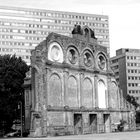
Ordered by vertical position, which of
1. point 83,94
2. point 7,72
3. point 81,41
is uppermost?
point 81,41

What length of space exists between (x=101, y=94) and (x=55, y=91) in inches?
559

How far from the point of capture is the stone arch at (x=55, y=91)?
198ft

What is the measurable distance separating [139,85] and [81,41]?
7972cm

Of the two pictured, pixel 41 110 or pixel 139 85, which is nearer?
pixel 41 110

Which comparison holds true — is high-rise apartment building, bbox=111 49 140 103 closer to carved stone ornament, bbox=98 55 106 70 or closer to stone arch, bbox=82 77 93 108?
carved stone ornament, bbox=98 55 106 70

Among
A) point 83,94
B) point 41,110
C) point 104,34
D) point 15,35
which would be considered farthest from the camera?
point 104,34

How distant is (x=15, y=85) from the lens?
69.4 meters

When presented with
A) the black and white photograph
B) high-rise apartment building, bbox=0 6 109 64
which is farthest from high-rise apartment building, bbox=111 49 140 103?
the black and white photograph

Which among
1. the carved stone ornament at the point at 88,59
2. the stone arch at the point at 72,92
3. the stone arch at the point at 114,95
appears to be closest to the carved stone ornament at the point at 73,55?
the stone arch at the point at 72,92

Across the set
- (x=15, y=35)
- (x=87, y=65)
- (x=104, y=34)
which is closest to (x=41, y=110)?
(x=87, y=65)

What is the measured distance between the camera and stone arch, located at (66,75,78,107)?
64.1 metres

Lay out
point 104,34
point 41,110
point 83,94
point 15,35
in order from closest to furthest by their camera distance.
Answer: point 41,110 → point 83,94 → point 15,35 → point 104,34

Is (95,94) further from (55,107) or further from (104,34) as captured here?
(104,34)

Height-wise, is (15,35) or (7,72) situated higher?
(15,35)
